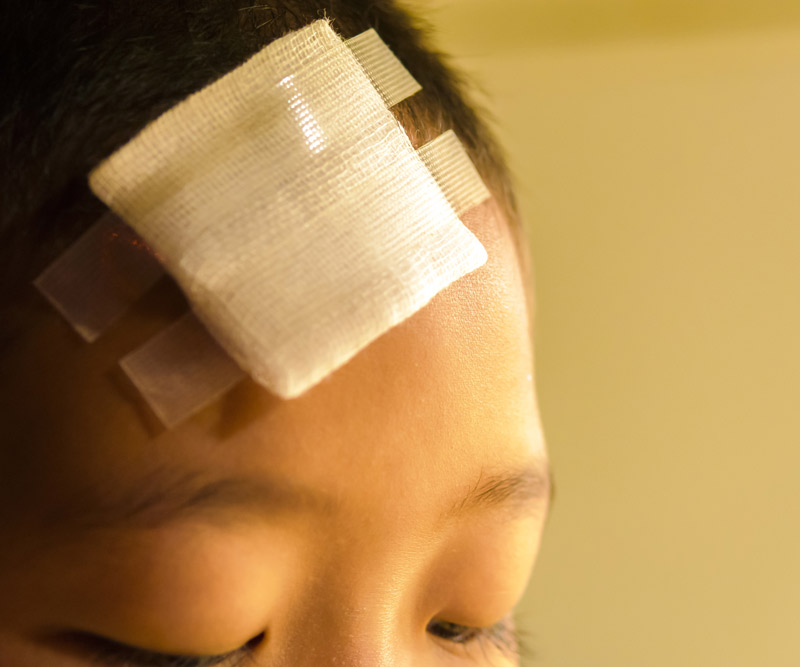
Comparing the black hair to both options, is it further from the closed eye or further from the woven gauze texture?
the closed eye

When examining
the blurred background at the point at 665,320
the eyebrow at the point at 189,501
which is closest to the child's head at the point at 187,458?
the eyebrow at the point at 189,501

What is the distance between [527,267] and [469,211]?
153mm

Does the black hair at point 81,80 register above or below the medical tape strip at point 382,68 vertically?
above

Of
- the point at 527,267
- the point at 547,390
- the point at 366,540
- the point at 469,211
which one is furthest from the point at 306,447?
the point at 547,390

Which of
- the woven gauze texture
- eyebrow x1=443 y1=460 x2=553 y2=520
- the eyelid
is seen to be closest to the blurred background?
the eyelid

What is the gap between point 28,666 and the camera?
0.37 meters

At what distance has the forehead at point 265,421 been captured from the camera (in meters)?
0.36

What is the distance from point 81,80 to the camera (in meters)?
0.39

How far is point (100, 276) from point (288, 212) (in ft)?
0.30

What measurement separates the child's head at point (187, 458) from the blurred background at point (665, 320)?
1.44 ft

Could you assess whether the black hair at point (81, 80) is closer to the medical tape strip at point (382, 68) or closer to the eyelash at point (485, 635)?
the medical tape strip at point (382, 68)

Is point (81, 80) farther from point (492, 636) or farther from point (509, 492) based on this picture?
point (492, 636)

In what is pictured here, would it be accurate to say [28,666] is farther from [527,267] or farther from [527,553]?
[527,267]

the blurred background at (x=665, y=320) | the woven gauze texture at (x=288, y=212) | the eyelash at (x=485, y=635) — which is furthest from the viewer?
the blurred background at (x=665, y=320)
